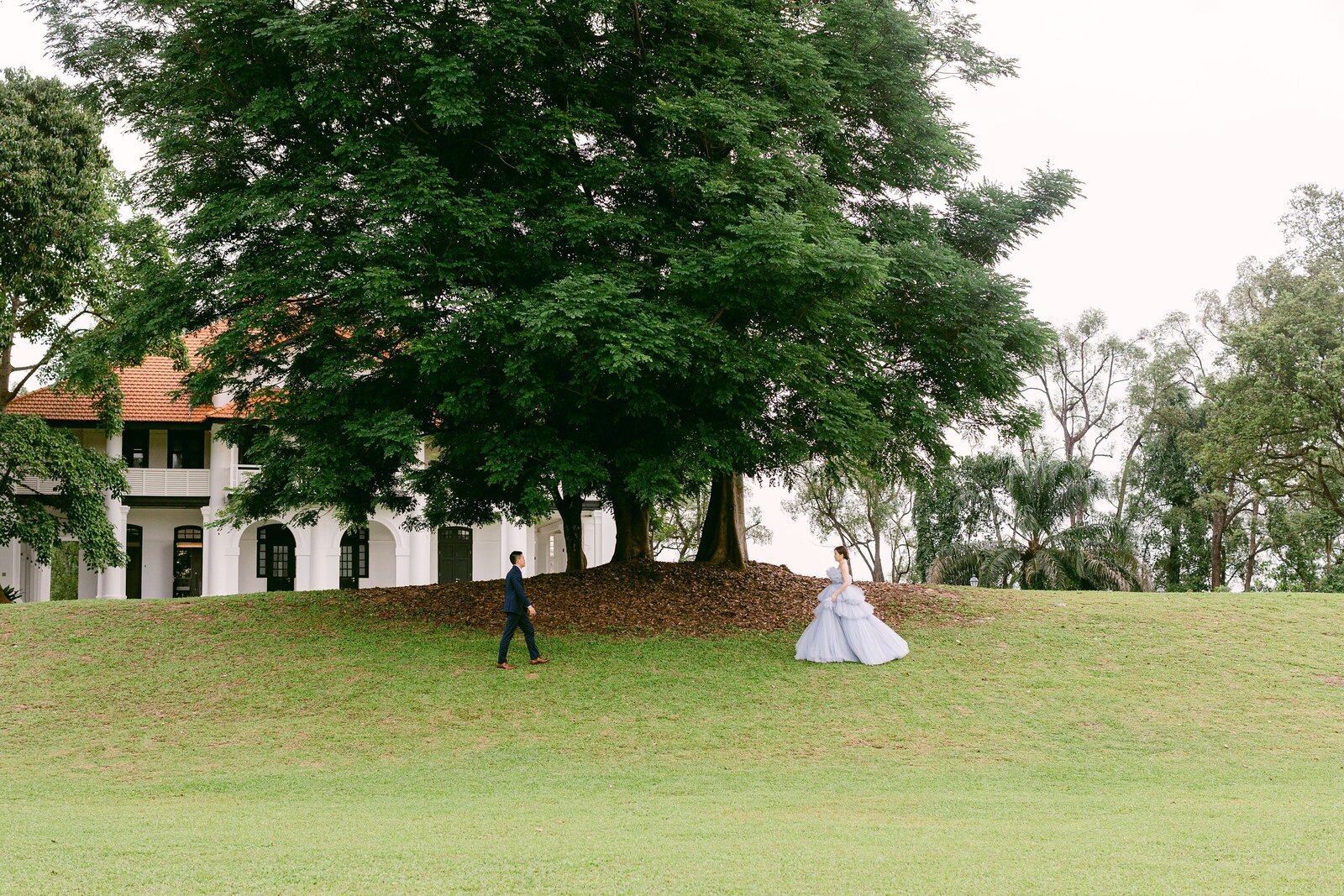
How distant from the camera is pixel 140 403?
34.4 m

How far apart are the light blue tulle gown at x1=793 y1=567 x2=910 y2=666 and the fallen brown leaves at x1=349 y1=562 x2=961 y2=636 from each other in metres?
1.73

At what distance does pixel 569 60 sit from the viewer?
1753cm

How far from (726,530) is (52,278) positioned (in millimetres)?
17856

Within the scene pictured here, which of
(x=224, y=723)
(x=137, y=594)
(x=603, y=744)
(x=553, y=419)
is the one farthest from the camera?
(x=137, y=594)

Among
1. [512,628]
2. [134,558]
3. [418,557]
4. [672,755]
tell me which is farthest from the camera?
[134,558]

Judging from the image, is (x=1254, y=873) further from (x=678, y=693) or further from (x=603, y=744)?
(x=678, y=693)

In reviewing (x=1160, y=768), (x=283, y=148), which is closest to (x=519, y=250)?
(x=283, y=148)

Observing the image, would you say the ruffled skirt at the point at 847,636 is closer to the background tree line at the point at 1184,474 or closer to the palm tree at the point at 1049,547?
the background tree line at the point at 1184,474

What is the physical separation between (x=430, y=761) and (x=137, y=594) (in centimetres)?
2759

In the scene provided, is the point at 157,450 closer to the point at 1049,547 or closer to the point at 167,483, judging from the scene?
the point at 167,483

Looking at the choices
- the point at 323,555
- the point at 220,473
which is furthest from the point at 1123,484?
the point at 220,473

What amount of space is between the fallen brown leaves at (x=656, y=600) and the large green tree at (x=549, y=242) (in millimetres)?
1947

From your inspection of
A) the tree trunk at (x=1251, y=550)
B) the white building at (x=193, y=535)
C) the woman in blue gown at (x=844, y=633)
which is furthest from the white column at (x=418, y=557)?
the tree trunk at (x=1251, y=550)

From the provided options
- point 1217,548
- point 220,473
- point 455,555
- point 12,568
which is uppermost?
point 220,473
